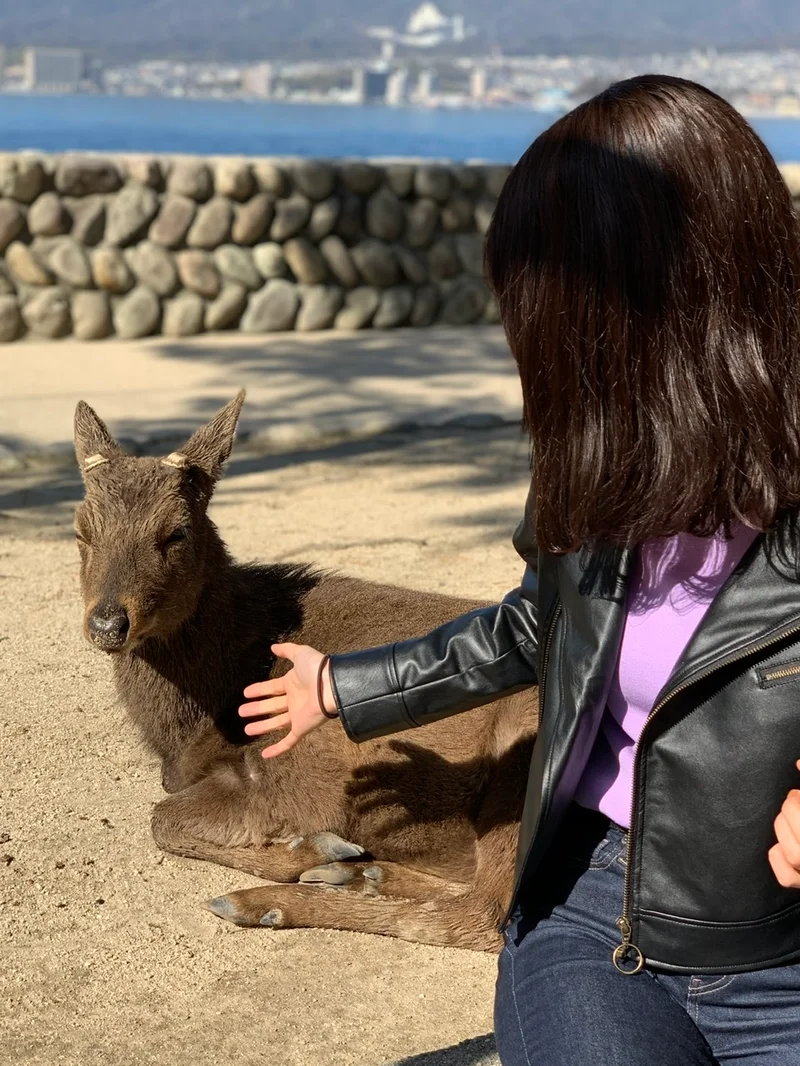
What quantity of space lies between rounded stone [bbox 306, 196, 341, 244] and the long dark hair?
10.5 m

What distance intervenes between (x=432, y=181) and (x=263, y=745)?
9.98 m

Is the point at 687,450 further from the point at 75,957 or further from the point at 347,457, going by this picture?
the point at 347,457

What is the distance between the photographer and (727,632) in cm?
231

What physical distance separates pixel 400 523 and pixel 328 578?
9.01ft

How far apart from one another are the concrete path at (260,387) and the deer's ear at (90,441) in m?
4.00

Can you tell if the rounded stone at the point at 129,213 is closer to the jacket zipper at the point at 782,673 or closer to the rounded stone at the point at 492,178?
the rounded stone at the point at 492,178

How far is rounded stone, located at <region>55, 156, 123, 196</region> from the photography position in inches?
452

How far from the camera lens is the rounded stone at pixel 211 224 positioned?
1200cm

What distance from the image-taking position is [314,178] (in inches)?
494

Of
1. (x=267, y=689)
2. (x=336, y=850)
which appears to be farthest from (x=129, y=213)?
(x=267, y=689)

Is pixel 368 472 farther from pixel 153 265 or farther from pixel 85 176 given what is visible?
pixel 85 176

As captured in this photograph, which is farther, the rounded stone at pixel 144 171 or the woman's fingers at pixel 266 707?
the rounded stone at pixel 144 171

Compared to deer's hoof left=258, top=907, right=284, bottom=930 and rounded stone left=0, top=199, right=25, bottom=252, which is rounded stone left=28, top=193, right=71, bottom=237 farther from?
deer's hoof left=258, top=907, right=284, bottom=930

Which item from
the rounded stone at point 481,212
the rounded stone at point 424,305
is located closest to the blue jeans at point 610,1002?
the rounded stone at point 424,305
